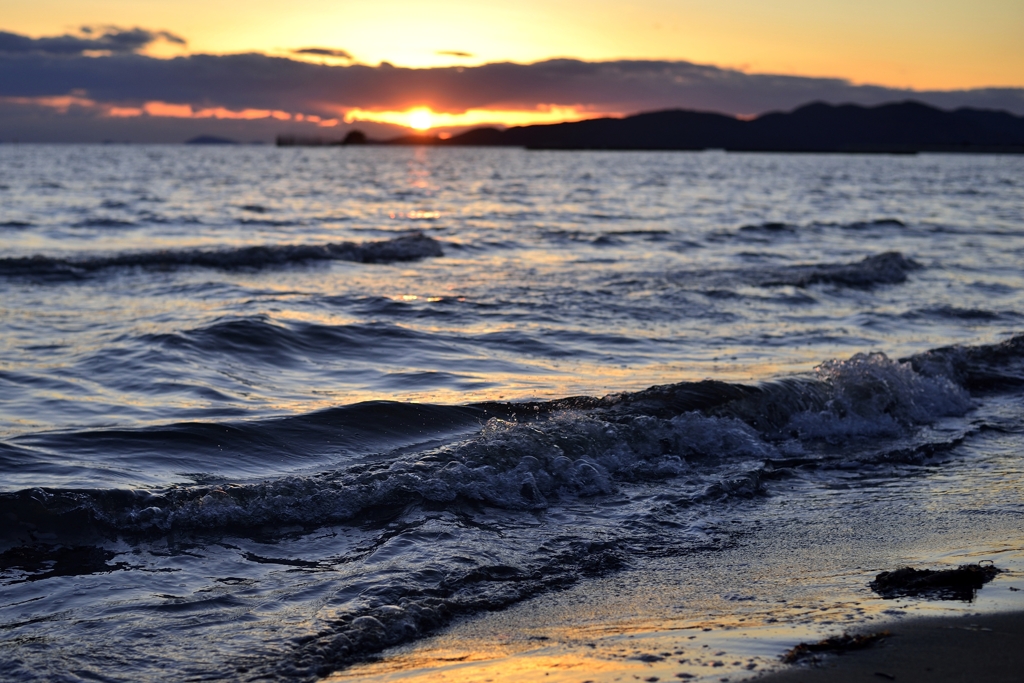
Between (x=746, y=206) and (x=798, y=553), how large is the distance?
29.9 m

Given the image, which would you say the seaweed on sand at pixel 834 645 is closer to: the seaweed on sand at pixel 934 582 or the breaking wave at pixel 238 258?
the seaweed on sand at pixel 934 582

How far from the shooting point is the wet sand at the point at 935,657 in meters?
2.90

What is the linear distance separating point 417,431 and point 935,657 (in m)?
4.15

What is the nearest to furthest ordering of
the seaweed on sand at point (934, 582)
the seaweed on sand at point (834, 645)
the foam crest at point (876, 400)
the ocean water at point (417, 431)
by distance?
the seaweed on sand at point (834, 645)
the seaweed on sand at point (934, 582)
the ocean water at point (417, 431)
the foam crest at point (876, 400)

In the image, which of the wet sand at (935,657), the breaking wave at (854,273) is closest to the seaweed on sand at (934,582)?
the wet sand at (935,657)

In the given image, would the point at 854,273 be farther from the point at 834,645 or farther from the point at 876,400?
the point at 834,645

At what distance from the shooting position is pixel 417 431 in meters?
6.54

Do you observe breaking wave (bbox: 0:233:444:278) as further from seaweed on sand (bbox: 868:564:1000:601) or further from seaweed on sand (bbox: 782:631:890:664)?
seaweed on sand (bbox: 782:631:890:664)

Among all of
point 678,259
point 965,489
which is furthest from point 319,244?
point 965,489

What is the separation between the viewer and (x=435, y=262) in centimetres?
1727

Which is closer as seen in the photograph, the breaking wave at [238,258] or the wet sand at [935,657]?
the wet sand at [935,657]

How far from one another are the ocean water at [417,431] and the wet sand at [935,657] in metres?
0.88

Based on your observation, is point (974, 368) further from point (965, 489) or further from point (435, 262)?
point (435, 262)

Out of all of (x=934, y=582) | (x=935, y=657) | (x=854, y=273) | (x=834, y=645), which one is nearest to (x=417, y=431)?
(x=934, y=582)
